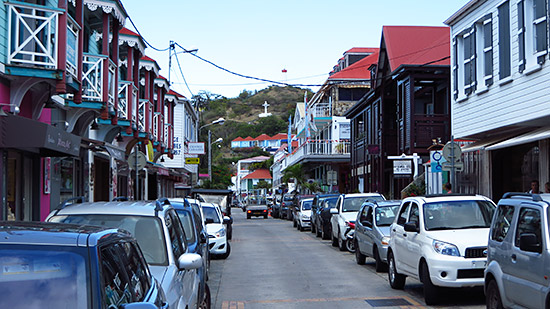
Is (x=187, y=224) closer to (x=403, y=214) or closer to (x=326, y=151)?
(x=403, y=214)

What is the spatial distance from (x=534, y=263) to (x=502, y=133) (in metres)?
13.0

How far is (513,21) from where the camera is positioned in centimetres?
1772

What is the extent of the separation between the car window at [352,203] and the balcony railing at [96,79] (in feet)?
26.8

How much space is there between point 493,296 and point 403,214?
4256 mm

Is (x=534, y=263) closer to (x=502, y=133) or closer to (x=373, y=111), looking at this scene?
(x=502, y=133)

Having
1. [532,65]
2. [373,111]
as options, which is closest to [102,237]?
[532,65]

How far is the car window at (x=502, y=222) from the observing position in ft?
27.4

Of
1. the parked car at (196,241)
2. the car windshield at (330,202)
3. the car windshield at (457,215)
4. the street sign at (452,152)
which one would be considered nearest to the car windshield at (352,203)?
the car windshield at (330,202)

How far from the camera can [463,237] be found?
10.8 metres

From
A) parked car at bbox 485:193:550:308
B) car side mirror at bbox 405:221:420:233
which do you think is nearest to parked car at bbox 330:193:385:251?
car side mirror at bbox 405:221:420:233

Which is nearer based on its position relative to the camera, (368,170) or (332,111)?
(368,170)

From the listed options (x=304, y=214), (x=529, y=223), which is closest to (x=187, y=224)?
(x=529, y=223)

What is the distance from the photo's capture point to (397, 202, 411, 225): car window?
498 inches

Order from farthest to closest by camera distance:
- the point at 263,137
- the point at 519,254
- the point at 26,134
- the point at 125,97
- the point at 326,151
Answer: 1. the point at 263,137
2. the point at 326,151
3. the point at 125,97
4. the point at 26,134
5. the point at 519,254
